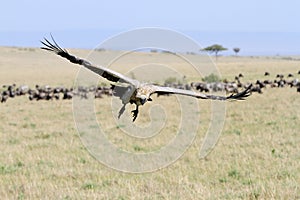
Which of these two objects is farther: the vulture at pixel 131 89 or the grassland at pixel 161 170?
the grassland at pixel 161 170

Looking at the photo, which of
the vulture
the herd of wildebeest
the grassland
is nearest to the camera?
the vulture

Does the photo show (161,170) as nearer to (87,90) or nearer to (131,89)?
(131,89)

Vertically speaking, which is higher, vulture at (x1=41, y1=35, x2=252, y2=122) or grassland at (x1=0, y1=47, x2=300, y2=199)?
vulture at (x1=41, y1=35, x2=252, y2=122)

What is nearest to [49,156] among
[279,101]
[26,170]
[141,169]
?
[26,170]

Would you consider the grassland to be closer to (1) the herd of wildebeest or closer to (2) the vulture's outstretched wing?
(2) the vulture's outstretched wing

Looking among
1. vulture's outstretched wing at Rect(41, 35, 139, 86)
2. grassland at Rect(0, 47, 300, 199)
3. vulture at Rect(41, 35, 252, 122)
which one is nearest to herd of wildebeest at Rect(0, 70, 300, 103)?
grassland at Rect(0, 47, 300, 199)

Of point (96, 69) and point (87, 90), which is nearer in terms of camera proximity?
point (96, 69)

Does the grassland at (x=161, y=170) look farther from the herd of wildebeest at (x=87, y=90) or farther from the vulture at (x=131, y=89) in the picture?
the herd of wildebeest at (x=87, y=90)

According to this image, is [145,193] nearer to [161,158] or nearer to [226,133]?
[161,158]

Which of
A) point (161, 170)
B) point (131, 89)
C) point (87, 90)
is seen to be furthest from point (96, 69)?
point (87, 90)

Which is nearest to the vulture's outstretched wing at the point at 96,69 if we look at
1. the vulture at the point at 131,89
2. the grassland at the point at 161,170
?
the vulture at the point at 131,89

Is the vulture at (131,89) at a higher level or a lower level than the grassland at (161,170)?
higher

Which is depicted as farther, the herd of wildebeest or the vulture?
the herd of wildebeest

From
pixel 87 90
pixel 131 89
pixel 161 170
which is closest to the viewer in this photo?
pixel 131 89
